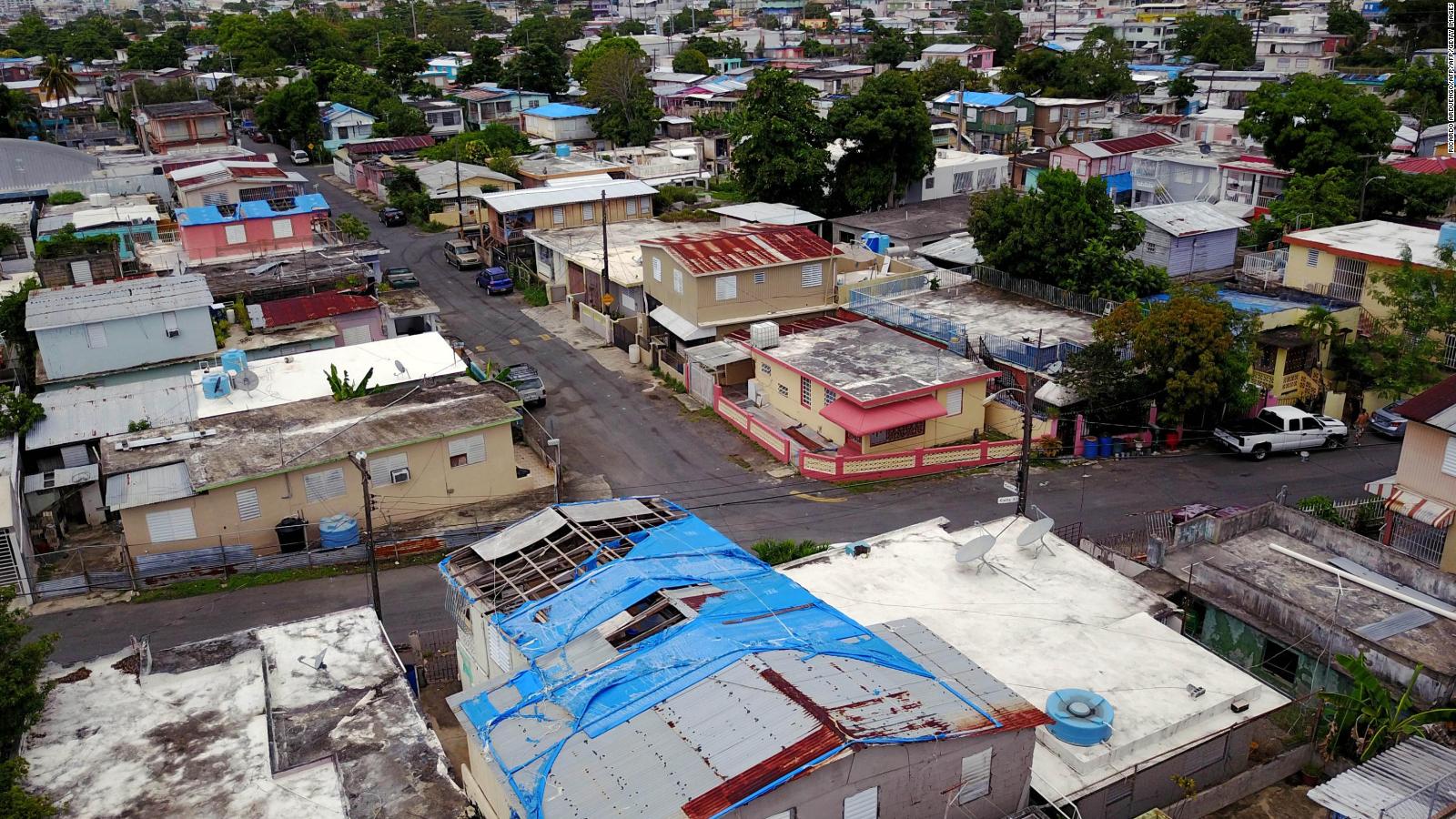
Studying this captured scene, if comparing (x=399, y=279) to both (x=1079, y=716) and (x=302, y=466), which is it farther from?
(x=1079, y=716)

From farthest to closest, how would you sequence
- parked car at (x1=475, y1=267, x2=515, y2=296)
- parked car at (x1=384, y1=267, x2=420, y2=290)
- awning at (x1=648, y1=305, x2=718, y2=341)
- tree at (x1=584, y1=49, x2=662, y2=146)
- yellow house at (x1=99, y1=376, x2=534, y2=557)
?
tree at (x1=584, y1=49, x2=662, y2=146) < parked car at (x1=475, y1=267, x2=515, y2=296) < parked car at (x1=384, y1=267, x2=420, y2=290) < awning at (x1=648, y1=305, x2=718, y2=341) < yellow house at (x1=99, y1=376, x2=534, y2=557)

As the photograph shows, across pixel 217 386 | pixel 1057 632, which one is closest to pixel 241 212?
pixel 217 386


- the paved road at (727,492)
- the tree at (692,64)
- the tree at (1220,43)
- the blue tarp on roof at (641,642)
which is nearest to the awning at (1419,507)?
the paved road at (727,492)

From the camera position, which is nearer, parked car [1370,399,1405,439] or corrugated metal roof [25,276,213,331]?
corrugated metal roof [25,276,213,331]

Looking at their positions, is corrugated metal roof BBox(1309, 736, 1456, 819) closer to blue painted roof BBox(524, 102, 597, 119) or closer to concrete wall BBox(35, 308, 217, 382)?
concrete wall BBox(35, 308, 217, 382)

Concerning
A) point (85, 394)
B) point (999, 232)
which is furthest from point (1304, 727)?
point (85, 394)

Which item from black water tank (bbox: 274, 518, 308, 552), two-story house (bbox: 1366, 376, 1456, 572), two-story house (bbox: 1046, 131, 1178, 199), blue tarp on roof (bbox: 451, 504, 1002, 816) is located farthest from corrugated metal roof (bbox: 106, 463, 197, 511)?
two-story house (bbox: 1046, 131, 1178, 199)

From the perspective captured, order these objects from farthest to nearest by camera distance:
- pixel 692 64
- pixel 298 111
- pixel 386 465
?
pixel 692 64
pixel 298 111
pixel 386 465
